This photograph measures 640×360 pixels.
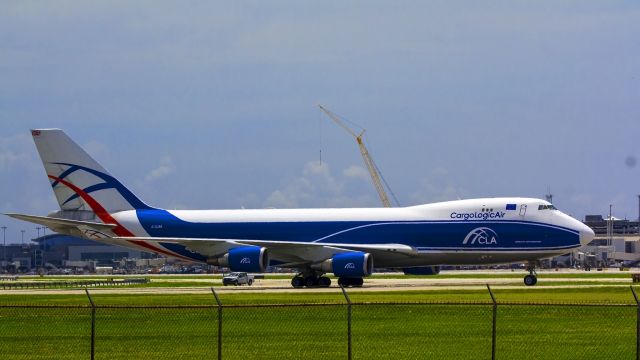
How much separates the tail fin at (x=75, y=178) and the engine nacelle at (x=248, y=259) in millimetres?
10018

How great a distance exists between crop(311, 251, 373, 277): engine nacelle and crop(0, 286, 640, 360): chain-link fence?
18.6m

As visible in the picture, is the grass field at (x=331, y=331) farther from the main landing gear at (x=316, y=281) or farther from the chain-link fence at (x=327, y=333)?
the main landing gear at (x=316, y=281)

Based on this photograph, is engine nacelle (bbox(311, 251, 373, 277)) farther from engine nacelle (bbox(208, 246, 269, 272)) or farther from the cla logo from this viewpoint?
the cla logo

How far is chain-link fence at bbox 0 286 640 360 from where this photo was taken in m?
29.7

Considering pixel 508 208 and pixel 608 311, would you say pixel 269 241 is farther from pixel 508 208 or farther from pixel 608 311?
pixel 608 311

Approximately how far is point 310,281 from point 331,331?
32691 mm

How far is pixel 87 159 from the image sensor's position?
7362 cm

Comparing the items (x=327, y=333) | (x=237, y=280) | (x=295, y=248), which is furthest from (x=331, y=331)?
(x=237, y=280)

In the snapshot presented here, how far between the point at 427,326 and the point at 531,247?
2978cm

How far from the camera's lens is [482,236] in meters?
66.0

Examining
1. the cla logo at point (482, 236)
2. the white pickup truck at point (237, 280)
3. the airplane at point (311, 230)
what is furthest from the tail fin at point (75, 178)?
the cla logo at point (482, 236)

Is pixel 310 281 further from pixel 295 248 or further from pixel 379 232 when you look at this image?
pixel 379 232

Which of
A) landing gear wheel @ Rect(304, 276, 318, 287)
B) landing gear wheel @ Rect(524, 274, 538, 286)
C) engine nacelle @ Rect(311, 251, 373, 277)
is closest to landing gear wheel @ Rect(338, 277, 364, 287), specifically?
landing gear wheel @ Rect(304, 276, 318, 287)

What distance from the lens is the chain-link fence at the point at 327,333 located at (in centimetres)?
2972
